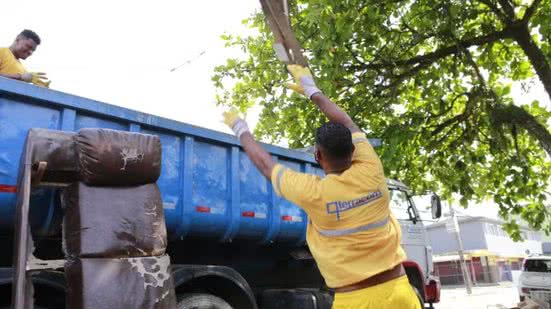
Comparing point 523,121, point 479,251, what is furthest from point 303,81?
point 479,251

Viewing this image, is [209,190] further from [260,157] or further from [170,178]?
[260,157]

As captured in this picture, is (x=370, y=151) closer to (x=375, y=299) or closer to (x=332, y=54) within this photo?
(x=375, y=299)

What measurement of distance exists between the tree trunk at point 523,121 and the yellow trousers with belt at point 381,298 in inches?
254

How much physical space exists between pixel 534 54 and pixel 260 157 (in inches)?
267

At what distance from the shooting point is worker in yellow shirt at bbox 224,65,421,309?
219 cm

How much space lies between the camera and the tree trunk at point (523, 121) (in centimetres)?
747

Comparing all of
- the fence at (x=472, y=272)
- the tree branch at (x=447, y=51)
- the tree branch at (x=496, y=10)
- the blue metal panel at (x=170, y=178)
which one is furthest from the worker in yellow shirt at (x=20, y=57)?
the fence at (x=472, y=272)

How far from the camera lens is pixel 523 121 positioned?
7.64 metres

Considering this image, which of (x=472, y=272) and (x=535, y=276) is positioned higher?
(x=535, y=276)

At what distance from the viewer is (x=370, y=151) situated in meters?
2.38

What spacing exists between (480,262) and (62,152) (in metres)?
40.7

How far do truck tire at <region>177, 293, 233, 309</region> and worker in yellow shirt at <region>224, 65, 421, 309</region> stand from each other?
1.57 metres

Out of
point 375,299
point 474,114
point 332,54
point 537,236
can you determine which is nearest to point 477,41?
point 474,114

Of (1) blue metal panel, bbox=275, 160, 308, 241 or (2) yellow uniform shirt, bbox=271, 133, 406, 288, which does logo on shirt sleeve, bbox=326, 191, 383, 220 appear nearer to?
(2) yellow uniform shirt, bbox=271, 133, 406, 288
